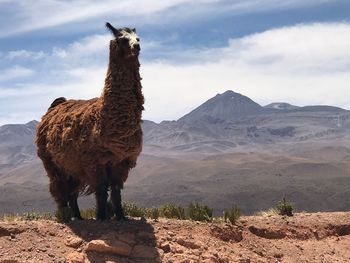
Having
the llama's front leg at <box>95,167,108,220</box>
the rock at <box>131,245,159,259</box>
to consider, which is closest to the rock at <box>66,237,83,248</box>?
the rock at <box>131,245,159,259</box>

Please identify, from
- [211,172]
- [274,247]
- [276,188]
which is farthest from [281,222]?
[211,172]

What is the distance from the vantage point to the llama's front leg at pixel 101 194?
11.6 metres

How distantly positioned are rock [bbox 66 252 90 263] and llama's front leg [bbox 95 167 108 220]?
1.60 m

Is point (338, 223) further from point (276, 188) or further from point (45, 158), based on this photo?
point (276, 188)

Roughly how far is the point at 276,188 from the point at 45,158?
94.5 meters

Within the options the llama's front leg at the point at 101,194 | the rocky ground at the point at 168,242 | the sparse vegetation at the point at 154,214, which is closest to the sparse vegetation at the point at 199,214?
the rocky ground at the point at 168,242

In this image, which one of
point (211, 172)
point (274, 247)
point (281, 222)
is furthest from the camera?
point (211, 172)

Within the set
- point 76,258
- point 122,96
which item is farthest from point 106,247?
point 122,96

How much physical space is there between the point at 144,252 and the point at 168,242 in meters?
0.65

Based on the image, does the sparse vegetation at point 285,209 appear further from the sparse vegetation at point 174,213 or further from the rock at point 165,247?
the rock at point 165,247

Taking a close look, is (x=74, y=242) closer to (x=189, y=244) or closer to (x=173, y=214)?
(x=189, y=244)

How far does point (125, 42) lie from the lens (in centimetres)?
1147

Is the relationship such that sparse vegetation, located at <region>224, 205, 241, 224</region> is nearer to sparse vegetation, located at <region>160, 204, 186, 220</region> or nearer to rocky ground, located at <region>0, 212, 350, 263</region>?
rocky ground, located at <region>0, 212, 350, 263</region>

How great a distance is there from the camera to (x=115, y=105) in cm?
1128
